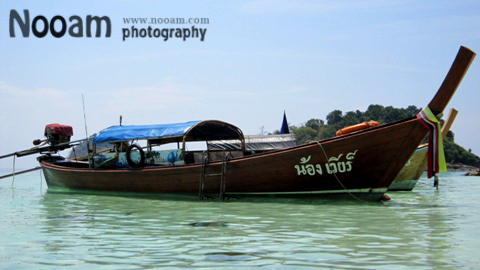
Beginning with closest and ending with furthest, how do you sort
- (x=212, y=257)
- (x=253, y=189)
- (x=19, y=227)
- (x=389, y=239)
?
(x=212, y=257), (x=389, y=239), (x=19, y=227), (x=253, y=189)

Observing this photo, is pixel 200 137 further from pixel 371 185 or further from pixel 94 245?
pixel 94 245

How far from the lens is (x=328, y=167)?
13.0m

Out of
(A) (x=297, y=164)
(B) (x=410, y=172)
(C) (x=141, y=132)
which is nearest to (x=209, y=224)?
(A) (x=297, y=164)

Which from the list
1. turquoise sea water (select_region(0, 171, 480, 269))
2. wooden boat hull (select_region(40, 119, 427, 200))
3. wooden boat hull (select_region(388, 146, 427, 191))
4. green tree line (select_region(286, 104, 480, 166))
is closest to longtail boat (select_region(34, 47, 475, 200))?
wooden boat hull (select_region(40, 119, 427, 200))

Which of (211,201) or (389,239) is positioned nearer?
(389,239)

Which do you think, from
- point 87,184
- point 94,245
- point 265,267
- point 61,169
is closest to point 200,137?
point 87,184

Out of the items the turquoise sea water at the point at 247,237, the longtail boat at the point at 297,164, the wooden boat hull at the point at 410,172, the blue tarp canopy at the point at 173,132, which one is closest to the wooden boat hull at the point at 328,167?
the longtail boat at the point at 297,164

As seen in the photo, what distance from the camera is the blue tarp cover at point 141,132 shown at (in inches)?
633

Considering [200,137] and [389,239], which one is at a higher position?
[200,137]

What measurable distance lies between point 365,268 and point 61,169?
16451mm

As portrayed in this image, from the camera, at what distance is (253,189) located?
14.0m

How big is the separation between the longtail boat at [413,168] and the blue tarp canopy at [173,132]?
651 centimetres

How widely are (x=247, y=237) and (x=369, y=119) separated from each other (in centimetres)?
9717

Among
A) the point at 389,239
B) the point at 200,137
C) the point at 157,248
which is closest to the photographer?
the point at 157,248
